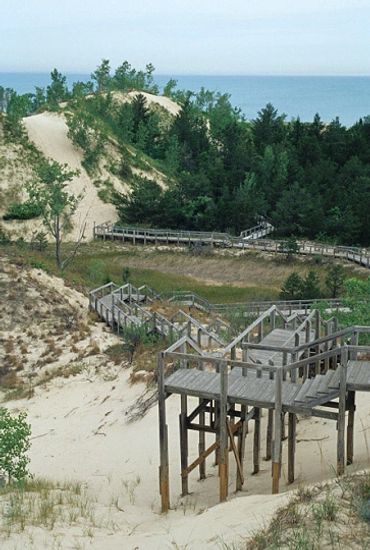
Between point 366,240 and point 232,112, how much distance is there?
58489 mm

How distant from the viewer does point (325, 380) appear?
588 inches

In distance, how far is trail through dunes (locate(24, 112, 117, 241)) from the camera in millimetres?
65500

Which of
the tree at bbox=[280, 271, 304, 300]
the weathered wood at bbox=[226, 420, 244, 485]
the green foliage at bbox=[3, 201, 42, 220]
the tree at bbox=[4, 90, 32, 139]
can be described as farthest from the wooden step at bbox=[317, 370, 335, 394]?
the tree at bbox=[4, 90, 32, 139]

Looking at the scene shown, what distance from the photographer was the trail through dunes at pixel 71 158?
215ft

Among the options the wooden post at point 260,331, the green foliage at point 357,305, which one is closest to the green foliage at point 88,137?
the green foliage at point 357,305

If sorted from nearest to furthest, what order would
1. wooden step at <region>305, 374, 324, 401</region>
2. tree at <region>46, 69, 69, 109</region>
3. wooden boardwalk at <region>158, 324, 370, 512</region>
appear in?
Answer: wooden boardwalk at <region>158, 324, 370, 512</region>
wooden step at <region>305, 374, 324, 401</region>
tree at <region>46, 69, 69, 109</region>

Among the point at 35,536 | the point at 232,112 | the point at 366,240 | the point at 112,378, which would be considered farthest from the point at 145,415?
the point at 232,112

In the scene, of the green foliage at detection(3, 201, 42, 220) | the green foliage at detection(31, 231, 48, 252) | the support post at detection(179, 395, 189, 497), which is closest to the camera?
the support post at detection(179, 395, 189, 497)

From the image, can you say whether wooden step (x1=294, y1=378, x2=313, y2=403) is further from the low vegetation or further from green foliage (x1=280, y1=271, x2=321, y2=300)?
green foliage (x1=280, y1=271, x2=321, y2=300)

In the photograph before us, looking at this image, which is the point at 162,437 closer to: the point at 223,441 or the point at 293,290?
the point at 223,441

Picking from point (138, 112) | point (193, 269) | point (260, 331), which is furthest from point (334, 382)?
point (138, 112)

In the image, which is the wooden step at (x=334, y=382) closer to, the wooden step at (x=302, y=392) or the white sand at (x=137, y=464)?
the wooden step at (x=302, y=392)

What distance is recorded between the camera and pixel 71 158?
234ft

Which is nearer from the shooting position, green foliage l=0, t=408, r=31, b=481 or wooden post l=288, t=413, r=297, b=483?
wooden post l=288, t=413, r=297, b=483
